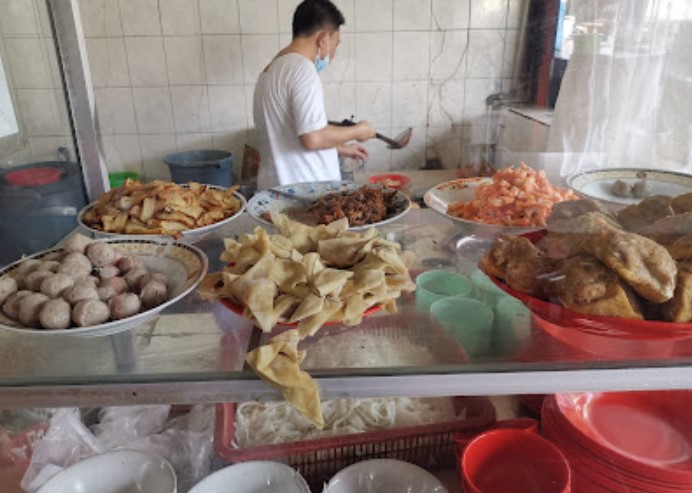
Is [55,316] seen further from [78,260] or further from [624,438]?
[624,438]

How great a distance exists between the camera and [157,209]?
38.8 inches

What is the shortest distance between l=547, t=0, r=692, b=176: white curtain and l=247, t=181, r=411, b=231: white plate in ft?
1.31

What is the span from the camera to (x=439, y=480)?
3.05 feet

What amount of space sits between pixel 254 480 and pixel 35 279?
485mm

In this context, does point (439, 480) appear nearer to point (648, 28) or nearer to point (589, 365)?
point (589, 365)

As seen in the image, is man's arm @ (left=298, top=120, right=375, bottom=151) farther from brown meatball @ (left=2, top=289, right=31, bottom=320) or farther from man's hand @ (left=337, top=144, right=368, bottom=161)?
brown meatball @ (left=2, top=289, right=31, bottom=320)

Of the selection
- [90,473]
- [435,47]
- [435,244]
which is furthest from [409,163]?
[90,473]

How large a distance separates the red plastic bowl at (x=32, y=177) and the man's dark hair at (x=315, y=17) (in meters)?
0.68

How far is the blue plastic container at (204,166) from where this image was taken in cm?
159

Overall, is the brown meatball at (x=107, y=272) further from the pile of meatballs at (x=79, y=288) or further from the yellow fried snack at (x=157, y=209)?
the yellow fried snack at (x=157, y=209)

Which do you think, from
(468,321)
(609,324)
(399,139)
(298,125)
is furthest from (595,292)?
(298,125)

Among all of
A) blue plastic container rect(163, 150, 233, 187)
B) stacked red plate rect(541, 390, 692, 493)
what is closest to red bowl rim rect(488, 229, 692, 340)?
stacked red plate rect(541, 390, 692, 493)

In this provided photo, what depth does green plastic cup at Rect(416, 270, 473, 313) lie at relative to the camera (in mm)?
772

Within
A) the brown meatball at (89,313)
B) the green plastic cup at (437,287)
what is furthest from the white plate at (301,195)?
the brown meatball at (89,313)
